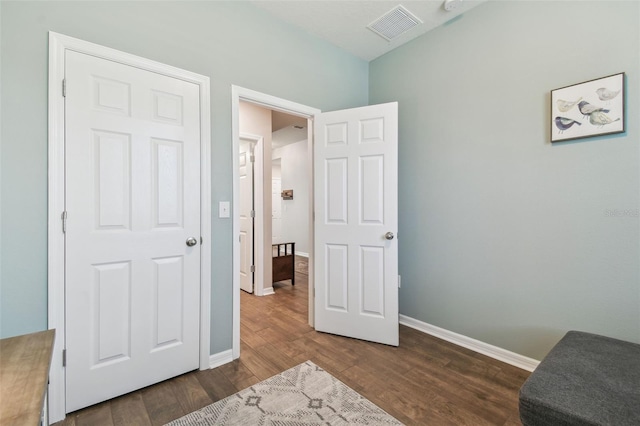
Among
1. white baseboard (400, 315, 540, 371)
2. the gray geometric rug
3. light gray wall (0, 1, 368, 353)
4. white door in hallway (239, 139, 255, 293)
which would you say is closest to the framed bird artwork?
white baseboard (400, 315, 540, 371)

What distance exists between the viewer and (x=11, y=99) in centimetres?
144

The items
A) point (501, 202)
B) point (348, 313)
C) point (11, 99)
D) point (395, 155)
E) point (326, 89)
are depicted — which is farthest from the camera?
point (326, 89)

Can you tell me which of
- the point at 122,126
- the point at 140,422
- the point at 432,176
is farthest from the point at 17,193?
the point at 432,176

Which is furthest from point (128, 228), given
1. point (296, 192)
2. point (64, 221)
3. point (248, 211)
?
point (296, 192)

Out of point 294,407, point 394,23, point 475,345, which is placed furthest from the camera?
point 394,23

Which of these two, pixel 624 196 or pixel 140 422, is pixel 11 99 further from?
pixel 624 196

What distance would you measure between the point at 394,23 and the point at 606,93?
1.63 meters

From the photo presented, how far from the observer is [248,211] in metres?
3.86

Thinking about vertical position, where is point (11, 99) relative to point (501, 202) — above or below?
above

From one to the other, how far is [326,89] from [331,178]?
3.01ft

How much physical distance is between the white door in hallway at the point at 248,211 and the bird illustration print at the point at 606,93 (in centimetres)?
337

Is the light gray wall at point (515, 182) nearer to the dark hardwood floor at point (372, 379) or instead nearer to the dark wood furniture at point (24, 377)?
the dark hardwood floor at point (372, 379)

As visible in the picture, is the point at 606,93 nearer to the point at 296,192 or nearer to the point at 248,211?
the point at 248,211

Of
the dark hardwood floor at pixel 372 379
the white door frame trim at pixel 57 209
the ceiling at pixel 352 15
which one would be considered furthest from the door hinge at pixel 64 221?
the ceiling at pixel 352 15
